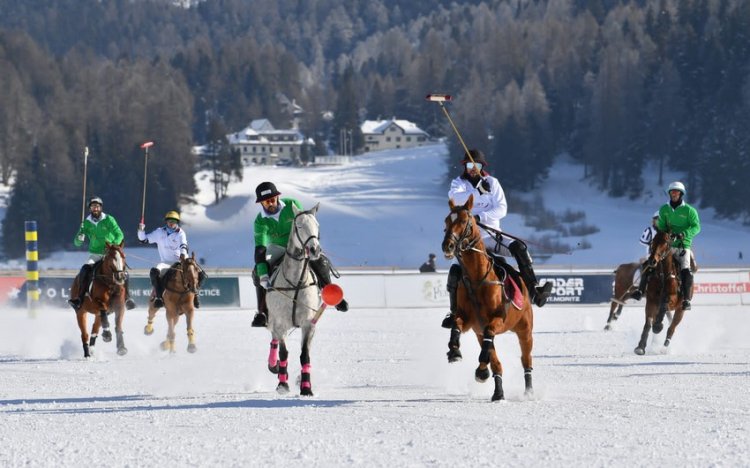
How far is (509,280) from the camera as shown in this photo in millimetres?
12906

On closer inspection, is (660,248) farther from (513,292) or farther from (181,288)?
(181,288)

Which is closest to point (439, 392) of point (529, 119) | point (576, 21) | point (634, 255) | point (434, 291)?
point (434, 291)

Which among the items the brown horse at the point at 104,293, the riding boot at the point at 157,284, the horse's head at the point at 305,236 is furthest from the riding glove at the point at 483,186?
the riding boot at the point at 157,284

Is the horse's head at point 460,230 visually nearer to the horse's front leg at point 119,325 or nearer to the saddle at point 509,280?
the saddle at point 509,280

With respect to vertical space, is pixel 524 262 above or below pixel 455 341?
above

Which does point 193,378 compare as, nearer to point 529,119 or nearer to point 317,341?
point 317,341

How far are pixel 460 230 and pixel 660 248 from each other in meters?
8.20

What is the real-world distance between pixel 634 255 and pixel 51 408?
78676mm

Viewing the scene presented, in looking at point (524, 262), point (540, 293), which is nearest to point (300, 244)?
point (524, 262)

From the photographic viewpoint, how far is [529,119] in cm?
13088

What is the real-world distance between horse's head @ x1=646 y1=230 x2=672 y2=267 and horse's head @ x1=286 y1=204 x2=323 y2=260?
7.70m

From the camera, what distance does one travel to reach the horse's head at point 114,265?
1970cm

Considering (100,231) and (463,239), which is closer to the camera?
(463,239)

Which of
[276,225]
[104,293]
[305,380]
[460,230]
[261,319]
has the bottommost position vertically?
[305,380]
